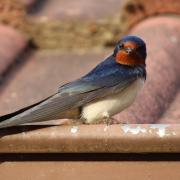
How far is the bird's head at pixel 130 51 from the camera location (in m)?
2.59

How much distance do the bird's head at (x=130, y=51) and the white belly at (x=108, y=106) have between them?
0.55 feet

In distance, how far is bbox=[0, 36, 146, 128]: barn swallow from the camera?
7.59 feet

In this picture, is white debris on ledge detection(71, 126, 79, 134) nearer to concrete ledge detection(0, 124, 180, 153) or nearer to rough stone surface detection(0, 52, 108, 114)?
concrete ledge detection(0, 124, 180, 153)

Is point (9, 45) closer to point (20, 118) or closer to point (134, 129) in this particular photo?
point (20, 118)

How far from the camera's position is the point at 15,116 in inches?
82.0

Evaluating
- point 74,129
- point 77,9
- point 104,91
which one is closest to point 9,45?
point 77,9

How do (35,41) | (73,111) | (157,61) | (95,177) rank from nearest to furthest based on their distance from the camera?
1. (95,177)
2. (73,111)
3. (157,61)
4. (35,41)

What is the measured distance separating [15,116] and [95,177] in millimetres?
288

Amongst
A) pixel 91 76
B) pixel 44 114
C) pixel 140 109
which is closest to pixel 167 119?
pixel 140 109

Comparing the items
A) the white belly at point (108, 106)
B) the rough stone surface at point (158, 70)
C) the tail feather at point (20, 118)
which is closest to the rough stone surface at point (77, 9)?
the rough stone surface at point (158, 70)

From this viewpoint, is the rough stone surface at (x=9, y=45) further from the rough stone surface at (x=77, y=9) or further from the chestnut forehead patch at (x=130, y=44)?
the chestnut forehead patch at (x=130, y=44)

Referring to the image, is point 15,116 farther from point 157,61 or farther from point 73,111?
point 157,61

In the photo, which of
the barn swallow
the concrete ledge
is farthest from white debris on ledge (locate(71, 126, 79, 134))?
the barn swallow

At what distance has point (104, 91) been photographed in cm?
244
